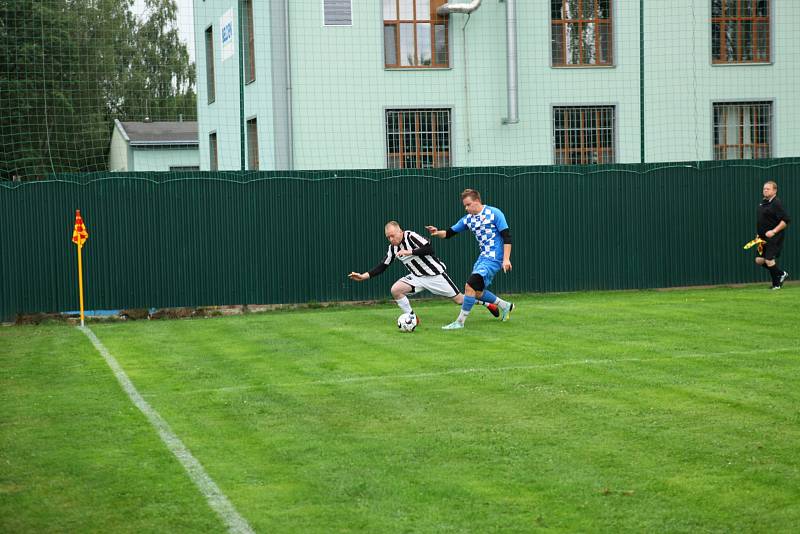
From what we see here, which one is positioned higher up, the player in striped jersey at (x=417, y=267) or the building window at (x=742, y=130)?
the building window at (x=742, y=130)

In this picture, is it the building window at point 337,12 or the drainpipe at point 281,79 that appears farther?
the building window at point 337,12

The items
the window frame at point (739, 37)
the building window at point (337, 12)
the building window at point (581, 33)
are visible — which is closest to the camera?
the building window at point (337, 12)

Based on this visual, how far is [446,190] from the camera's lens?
22.1 m

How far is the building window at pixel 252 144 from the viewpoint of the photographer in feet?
97.3

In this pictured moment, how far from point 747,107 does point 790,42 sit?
6.87ft

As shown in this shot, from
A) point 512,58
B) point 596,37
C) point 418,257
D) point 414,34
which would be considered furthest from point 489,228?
point 596,37

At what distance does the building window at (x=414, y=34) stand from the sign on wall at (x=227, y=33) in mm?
4635

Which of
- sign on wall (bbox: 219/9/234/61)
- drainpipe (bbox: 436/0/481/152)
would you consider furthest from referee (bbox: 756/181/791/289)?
sign on wall (bbox: 219/9/234/61)

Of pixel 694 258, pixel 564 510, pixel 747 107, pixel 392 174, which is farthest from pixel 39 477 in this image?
→ pixel 747 107

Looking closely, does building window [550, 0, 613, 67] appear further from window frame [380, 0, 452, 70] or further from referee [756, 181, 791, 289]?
referee [756, 181, 791, 289]

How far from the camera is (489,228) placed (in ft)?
52.7

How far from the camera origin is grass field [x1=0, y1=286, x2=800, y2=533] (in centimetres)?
658

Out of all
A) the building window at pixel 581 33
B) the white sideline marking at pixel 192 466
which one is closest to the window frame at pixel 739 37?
the building window at pixel 581 33

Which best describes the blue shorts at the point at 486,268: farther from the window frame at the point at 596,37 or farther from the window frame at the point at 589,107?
the window frame at the point at 596,37
